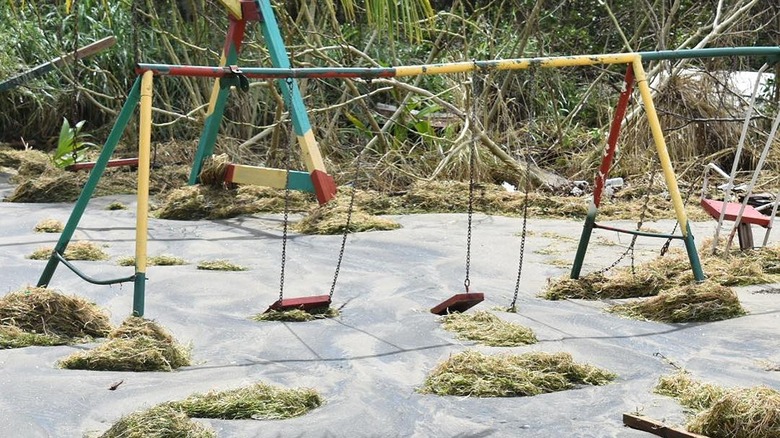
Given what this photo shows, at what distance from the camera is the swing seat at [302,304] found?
20.1 feet

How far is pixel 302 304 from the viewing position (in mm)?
6156

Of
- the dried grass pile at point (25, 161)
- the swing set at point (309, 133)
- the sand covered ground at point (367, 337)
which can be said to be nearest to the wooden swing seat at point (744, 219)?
the sand covered ground at point (367, 337)

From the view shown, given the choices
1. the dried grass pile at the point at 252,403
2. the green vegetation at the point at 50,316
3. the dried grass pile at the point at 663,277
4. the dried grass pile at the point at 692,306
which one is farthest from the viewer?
the dried grass pile at the point at 663,277

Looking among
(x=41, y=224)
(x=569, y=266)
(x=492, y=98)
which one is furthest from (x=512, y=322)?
(x=492, y=98)

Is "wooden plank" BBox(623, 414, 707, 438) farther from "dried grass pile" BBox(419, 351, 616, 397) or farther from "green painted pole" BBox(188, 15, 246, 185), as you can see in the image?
"green painted pole" BBox(188, 15, 246, 185)

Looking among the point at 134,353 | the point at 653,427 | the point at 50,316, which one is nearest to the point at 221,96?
the point at 50,316

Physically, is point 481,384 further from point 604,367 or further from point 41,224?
point 41,224

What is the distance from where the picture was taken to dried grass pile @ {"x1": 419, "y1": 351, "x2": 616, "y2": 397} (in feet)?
15.4

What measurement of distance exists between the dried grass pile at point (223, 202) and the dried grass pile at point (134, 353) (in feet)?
15.1

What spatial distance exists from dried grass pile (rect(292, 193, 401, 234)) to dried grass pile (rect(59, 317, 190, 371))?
3.81 m

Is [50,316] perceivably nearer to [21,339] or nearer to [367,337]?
[21,339]

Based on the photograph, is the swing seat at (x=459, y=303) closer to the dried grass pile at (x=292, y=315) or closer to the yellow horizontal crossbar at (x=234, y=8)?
the dried grass pile at (x=292, y=315)

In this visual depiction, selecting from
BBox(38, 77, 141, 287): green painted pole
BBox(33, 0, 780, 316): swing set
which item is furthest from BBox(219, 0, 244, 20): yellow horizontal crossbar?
BBox(38, 77, 141, 287): green painted pole

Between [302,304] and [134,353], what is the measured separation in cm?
126
